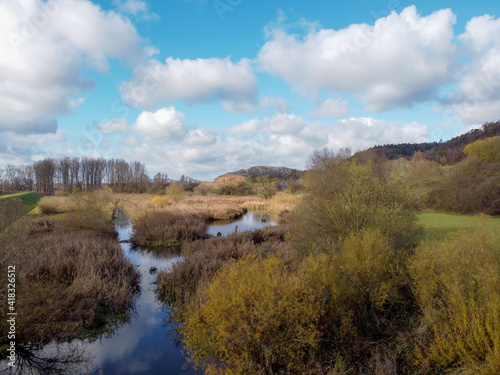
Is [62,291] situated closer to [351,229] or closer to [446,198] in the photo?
[351,229]

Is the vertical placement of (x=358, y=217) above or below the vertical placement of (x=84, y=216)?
above

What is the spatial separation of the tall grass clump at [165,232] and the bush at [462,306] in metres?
13.2

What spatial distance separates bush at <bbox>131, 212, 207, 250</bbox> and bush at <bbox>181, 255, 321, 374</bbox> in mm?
12347

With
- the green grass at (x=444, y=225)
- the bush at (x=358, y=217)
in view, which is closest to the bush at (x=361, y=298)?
the bush at (x=358, y=217)

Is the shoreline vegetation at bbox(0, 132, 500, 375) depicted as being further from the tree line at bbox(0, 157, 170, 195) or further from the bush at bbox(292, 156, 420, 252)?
the tree line at bbox(0, 157, 170, 195)

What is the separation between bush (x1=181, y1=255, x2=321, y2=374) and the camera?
13.2 feet

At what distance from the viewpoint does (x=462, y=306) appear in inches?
158

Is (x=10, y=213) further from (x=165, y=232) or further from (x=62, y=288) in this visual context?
(x=165, y=232)

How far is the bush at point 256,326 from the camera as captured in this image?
4.03 metres

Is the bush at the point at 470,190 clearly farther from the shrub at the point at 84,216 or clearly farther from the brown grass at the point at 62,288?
the shrub at the point at 84,216

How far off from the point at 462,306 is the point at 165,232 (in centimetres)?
1468

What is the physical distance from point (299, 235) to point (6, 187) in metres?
66.4

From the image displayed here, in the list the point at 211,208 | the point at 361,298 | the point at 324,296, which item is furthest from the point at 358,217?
the point at 211,208

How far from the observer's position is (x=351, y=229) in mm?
7938
